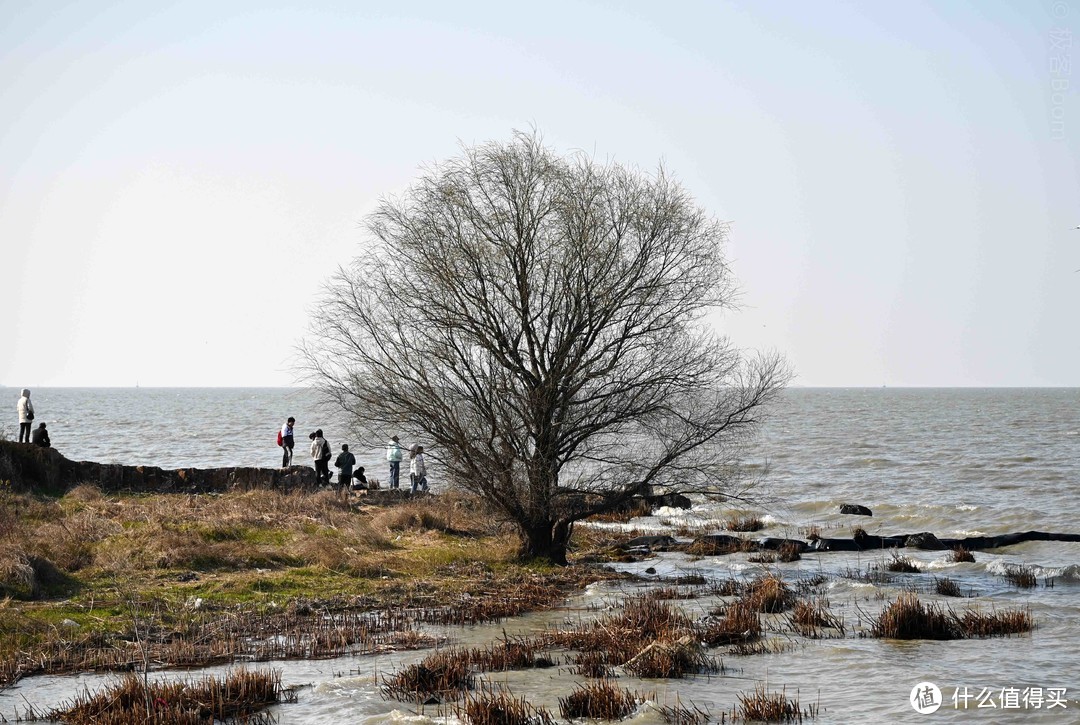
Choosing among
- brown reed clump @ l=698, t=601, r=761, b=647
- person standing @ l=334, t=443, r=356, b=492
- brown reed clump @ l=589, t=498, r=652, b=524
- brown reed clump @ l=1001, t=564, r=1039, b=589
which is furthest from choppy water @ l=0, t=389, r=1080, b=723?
person standing @ l=334, t=443, r=356, b=492

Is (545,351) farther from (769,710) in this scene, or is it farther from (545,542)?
(769,710)

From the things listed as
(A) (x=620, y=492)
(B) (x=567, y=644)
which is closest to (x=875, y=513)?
(A) (x=620, y=492)

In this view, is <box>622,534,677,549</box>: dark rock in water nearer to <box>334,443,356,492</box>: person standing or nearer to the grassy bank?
the grassy bank

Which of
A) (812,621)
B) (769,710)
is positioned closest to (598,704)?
(769,710)

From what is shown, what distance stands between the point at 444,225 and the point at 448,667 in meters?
11.3

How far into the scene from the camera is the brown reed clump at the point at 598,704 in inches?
389

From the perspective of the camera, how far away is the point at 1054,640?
1398 cm

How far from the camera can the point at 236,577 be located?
17078mm

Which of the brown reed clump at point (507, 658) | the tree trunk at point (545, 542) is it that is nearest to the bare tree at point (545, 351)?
the tree trunk at point (545, 542)

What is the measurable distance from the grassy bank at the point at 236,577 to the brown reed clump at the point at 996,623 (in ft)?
20.6

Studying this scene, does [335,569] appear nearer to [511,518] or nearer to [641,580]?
[511,518]

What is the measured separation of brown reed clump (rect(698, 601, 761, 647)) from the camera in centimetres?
1330

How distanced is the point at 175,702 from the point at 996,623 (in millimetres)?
10901

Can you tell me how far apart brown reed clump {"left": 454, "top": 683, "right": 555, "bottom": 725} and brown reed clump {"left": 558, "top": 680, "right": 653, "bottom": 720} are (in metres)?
0.27
